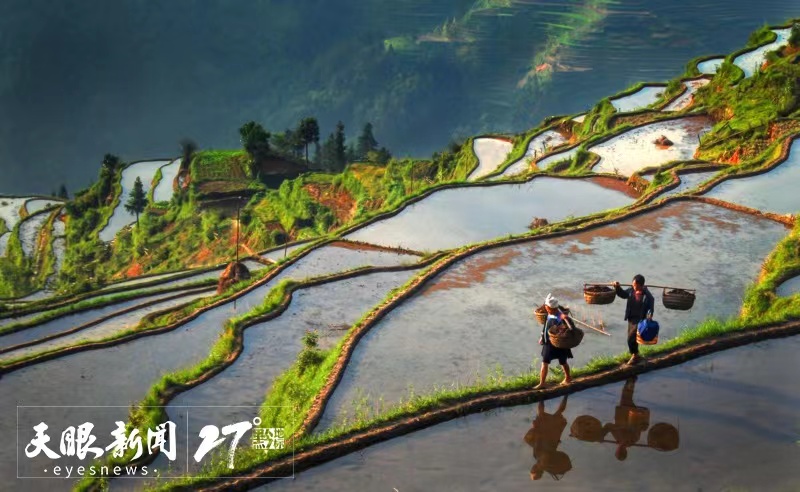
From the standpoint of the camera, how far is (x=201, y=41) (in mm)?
198625

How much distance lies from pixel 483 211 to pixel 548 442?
1462 centimetres

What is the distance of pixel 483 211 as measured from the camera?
23531mm

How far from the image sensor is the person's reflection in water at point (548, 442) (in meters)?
8.70

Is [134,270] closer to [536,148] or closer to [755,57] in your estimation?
[536,148]

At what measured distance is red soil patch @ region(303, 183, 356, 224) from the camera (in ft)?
136

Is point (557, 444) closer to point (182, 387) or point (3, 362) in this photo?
point (182, 387)

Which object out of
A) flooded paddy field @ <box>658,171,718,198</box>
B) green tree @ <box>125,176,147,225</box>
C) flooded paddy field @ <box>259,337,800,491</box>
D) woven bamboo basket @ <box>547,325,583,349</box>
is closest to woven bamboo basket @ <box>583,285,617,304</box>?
flooded paddy field @ <box>259,337,800,491</box>

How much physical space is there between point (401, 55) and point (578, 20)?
36.0 metres

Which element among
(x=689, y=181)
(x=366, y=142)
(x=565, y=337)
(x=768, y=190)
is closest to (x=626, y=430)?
(x=565, y=337)

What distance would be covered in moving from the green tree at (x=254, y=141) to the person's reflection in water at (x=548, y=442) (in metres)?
43.4

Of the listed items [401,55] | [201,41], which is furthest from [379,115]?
[201,41]

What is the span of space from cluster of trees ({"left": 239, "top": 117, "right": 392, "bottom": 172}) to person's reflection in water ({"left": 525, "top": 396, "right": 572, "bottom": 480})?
4273cm

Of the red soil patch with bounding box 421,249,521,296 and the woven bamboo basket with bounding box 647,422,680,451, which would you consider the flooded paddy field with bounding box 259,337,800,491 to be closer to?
the woven bamboo basket with bounding box 647,422,680,451

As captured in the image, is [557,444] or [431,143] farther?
[431,143]
